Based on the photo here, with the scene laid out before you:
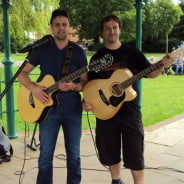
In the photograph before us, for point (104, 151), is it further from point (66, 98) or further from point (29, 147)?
point (29, 147)

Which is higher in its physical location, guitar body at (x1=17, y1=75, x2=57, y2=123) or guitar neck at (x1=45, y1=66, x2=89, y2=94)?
guitar neck at (x1=45, y1=66, x2=89, y2=94)

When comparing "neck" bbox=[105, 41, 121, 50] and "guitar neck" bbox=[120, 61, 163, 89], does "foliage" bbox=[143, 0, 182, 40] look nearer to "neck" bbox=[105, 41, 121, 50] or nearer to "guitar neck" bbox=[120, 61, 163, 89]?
"neck" bbox=[105, 41, 121, 50]

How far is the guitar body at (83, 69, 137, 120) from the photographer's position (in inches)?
109

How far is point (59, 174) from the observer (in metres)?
3.72

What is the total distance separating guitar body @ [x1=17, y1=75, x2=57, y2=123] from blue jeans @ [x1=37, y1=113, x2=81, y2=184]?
84 mm

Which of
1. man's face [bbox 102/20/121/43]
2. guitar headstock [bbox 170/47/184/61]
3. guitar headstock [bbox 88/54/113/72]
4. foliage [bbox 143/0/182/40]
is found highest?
foliage [bbox 143/0/182/40]

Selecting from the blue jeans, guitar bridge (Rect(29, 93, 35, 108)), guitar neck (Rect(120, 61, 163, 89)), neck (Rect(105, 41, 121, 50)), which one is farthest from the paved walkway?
neck (Rect(105, 41, 121, 50))

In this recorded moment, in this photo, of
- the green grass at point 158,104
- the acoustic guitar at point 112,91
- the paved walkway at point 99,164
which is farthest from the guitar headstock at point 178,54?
the green grass at point 158,104

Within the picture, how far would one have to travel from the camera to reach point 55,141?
2963 mm

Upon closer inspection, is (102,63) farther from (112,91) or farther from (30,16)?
(30,16)

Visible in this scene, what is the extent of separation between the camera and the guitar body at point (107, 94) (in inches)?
109

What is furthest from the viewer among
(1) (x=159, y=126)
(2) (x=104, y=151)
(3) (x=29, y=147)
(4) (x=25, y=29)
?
(4) (x=25, y=29)

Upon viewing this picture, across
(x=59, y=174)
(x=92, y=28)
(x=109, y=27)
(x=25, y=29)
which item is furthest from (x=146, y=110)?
(x=92, y=28)

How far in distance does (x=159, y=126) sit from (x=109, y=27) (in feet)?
11.7
